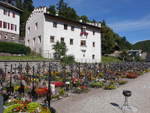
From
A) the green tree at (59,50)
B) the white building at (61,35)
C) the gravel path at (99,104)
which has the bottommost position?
the gravel path at (99,104)

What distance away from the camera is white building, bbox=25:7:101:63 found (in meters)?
31.8

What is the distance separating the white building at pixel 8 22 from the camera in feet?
106

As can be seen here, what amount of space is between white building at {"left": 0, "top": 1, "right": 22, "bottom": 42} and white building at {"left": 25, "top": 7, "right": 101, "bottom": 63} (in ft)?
10.4

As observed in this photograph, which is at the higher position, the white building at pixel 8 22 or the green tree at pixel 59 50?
the white building at pixel 8 22

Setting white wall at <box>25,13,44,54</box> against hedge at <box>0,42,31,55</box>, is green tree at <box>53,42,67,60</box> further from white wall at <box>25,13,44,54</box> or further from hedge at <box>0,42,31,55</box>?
hedge at <box>0,42,31,55</box>

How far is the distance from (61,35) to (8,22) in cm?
1072

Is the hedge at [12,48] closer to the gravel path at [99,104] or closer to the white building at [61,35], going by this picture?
the white building at [61,35]

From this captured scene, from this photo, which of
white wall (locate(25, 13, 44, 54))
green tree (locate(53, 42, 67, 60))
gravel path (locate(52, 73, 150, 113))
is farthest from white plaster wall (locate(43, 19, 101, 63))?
gravel path (locate(52, 73, 150, 113))

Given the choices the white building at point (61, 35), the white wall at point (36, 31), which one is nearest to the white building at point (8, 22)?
the white wall at point (36, 31)

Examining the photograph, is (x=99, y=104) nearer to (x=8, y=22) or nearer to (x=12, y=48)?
(x=12, y=48)

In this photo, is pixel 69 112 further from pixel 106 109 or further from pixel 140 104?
pixel 140 104

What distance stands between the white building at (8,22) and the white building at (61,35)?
3.16m

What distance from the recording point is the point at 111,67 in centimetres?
2034

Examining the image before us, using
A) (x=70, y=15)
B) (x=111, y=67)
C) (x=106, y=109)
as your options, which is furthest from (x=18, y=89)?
(x=70, y=15)
